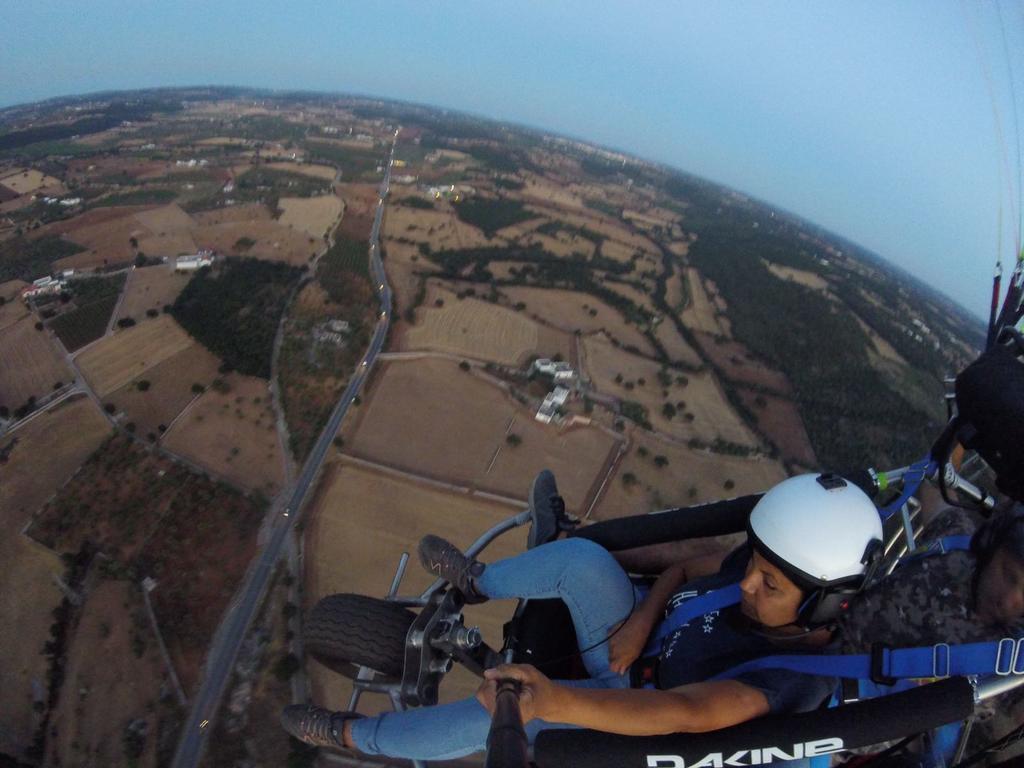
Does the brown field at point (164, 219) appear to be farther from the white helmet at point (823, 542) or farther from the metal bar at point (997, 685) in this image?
the metal bar at point (997, 685)

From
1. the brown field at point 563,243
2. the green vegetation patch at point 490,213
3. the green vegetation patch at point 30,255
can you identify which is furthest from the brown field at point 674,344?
the green vegetation patch at point 30,255

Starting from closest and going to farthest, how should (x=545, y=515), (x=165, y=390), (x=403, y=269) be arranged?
(x=545, y=515), (x=165, y=390), (x=403, y=269)

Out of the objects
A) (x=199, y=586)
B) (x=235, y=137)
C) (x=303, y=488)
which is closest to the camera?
(x=199, y=586)

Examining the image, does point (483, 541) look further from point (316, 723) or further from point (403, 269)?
point (403, 269)

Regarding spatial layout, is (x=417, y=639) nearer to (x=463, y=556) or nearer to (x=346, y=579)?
(x=463, y=556)

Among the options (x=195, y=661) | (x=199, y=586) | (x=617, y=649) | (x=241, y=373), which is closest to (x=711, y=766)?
(x=617, y=649)

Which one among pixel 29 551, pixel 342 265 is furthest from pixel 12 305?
pixel 29 551
